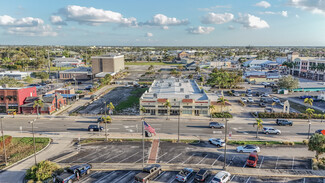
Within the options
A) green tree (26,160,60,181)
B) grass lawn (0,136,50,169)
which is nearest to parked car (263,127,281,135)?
green tree (26,160,60,181)

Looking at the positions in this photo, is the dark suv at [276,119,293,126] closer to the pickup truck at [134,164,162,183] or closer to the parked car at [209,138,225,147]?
the parked car at [209,138,225,147]

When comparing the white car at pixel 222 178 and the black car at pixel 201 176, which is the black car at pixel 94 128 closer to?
the black car at pixel 201 176

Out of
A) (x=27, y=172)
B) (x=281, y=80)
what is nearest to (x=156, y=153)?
(x=27, y=172)

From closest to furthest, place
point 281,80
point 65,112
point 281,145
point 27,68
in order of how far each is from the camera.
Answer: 1. point 281,145
2. point 65,112
3. point 281,80
4. point 27,68

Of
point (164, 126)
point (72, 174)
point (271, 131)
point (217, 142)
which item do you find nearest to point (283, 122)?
point (271, 131)

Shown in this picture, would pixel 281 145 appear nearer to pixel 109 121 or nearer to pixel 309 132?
pixel 309 132
